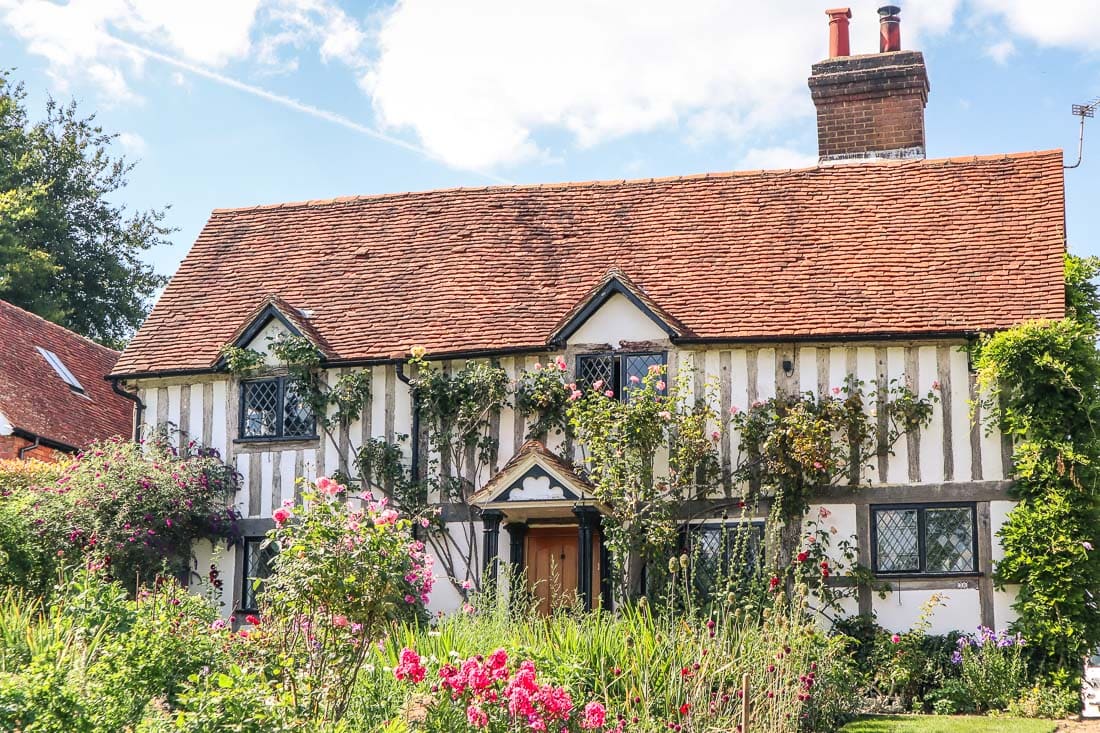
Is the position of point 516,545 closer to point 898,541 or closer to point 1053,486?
point 898,541

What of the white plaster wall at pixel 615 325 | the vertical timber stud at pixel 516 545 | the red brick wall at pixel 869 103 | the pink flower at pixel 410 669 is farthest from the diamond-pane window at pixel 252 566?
the red brick wall at pixel 869 103

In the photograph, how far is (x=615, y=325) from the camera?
54.9 feet

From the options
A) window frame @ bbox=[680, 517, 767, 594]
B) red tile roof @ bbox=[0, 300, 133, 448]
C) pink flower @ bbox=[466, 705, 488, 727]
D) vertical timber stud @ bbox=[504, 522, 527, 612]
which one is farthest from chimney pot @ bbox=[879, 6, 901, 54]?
pink flower @ bbox=[466, 705, 488, 727]

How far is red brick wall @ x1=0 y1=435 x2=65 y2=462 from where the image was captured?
2020 centimetres

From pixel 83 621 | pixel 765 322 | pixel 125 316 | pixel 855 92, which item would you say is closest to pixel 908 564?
pixel 765 322

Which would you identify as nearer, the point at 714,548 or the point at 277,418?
the point at 714,548

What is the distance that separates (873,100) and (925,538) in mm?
7258

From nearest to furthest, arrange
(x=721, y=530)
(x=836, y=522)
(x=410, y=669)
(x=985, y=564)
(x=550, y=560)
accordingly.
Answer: (x=410, y=669)
(x=985, y=564)
(x=836, y=522)
(x=721, y=530)
(x=550, y=560)

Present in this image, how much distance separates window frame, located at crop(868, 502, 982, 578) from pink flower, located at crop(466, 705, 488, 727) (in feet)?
26.4

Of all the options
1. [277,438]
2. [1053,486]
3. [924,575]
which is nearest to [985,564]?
[924,575]

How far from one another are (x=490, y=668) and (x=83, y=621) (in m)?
3.05

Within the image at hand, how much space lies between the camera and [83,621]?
9.47m

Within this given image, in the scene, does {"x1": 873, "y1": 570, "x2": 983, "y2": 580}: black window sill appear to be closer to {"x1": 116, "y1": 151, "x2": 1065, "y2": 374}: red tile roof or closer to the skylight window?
{"x1": 116, "y1": 151, "x2": 1065, "y2": 374}: red tile roof

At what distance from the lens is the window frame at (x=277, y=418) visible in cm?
1750
